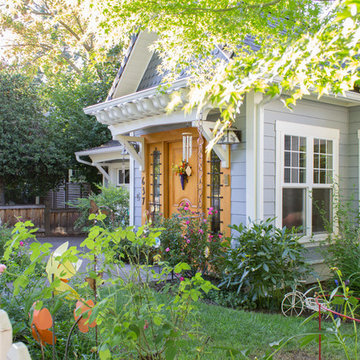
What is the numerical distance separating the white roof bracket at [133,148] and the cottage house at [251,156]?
0.06ft

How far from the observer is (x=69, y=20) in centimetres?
1798

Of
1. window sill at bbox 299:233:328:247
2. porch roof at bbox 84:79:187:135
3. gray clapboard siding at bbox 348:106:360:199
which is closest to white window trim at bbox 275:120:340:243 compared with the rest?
window sill at bbox 299:233:328:247

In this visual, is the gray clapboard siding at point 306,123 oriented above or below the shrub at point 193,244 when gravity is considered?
above

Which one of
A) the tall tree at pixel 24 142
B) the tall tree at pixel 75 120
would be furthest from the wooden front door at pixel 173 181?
the tall tree at pixel 75 120

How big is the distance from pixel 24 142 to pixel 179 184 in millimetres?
6996

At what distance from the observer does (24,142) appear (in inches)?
492

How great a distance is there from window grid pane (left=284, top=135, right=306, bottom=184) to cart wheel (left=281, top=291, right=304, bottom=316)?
182 centimetres

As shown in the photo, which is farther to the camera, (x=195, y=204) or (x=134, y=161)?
(x=134, y=161)

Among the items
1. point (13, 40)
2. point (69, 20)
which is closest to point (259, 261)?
point (69, 20)

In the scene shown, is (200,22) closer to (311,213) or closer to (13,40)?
(311,213)

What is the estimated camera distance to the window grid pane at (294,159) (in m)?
6.28

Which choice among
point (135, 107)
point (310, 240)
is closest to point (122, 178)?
point (135, 107)

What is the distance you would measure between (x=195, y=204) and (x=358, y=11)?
18.2ft

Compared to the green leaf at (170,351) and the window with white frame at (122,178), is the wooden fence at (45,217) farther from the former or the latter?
the green leaf at (170,351)
